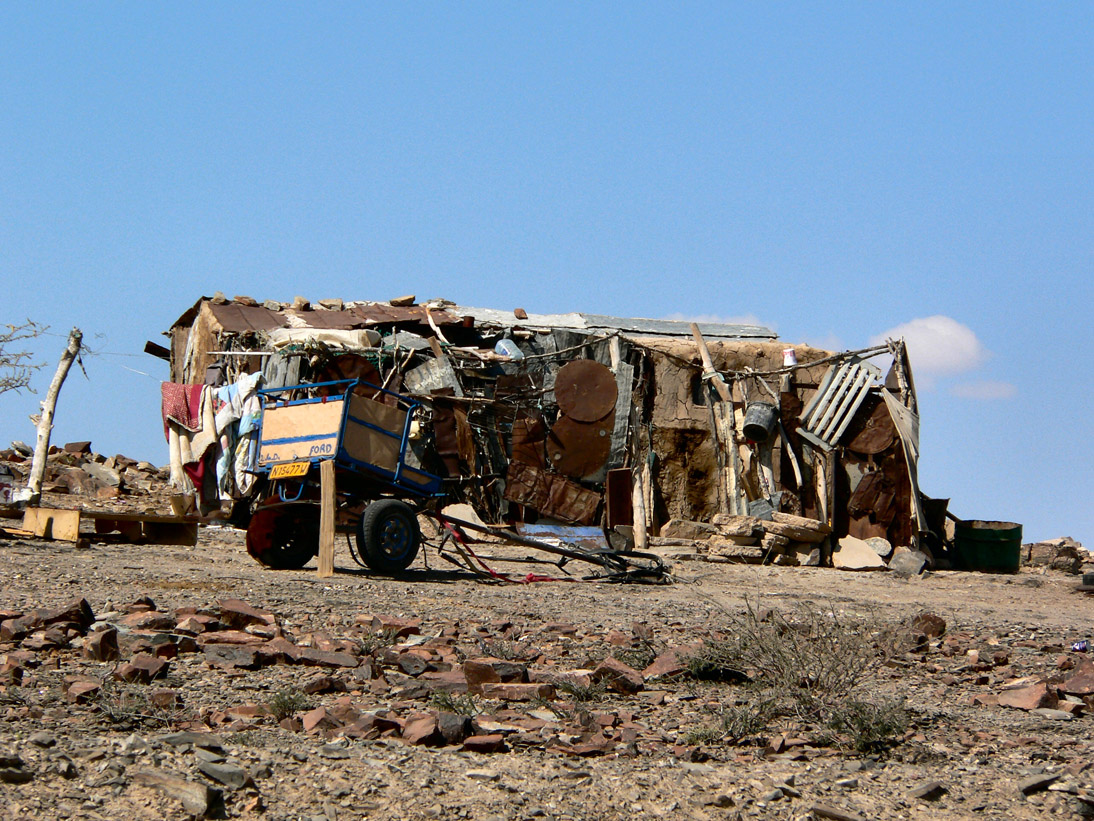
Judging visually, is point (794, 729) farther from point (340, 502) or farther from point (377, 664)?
point (340, 502)

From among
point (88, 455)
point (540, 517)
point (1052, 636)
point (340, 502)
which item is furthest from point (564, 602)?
point (88, 455)

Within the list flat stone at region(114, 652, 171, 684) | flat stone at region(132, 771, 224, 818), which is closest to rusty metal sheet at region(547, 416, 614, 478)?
flat stone at region(114, 652, 171, 684)

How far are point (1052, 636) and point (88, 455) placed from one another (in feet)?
64.1

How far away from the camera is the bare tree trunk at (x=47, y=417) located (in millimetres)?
14961

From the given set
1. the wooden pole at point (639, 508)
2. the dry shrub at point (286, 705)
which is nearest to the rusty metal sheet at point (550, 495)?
the wooden pole at point (639, 508)

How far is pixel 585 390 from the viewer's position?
17781mm

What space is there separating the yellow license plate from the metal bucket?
8130 mm

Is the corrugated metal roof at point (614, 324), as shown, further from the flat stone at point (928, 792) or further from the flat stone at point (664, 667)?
the flat stone at point (928, 792)

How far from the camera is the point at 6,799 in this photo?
12.5ft

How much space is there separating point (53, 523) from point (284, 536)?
292cm

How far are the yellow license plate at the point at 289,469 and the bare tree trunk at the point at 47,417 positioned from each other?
199 inches

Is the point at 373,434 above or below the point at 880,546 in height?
above

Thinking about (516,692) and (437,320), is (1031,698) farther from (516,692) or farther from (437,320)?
(437,320)

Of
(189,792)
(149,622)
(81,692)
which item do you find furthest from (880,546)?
(189,792)
